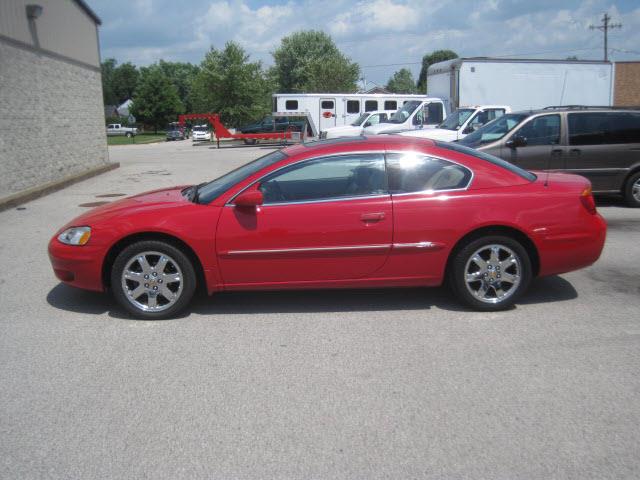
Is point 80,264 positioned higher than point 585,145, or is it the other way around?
point 585,145

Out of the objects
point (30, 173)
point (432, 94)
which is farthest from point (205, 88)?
point (30, 173)

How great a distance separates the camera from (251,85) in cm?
4719

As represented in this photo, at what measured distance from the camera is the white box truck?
793 inches

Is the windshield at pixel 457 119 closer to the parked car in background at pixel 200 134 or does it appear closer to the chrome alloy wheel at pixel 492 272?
the chrome alloy wheel at pixel 492 272

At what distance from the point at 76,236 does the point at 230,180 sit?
4.60 ft

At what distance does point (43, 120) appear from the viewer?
47.3 ft

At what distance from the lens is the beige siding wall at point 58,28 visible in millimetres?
12852

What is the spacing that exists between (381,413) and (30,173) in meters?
12.1

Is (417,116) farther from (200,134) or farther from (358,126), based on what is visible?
(200,134)

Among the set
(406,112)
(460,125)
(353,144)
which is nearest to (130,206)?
(353,144)

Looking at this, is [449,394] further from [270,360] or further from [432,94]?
[432,94]

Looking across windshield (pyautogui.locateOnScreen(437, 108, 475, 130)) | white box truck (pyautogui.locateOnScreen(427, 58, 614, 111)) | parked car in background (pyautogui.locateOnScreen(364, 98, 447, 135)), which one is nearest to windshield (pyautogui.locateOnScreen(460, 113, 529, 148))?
windshield (pyautogui.locateOnScreen(437, 108, 475, 130))

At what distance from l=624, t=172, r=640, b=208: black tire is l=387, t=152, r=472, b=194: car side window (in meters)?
6.31

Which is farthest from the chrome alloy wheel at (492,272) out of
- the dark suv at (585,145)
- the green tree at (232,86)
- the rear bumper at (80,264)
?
the green tree at (232,86)
